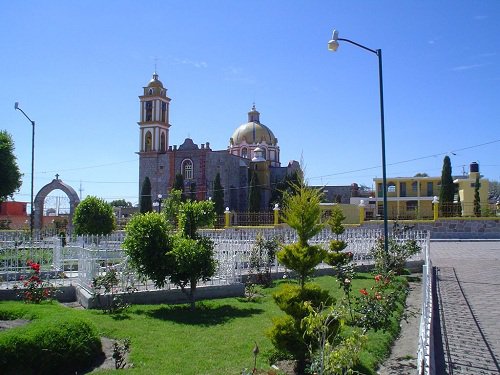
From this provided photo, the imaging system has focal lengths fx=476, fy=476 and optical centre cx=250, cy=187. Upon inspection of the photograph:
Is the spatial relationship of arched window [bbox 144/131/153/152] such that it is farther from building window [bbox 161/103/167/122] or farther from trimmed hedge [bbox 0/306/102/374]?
trimmed hedge [bbox 0/306/102/374]

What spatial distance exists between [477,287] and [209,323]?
7.27 m

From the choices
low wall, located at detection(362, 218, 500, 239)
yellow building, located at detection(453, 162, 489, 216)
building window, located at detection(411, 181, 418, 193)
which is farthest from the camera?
building window, located at detection(411, 181, 418, 193)

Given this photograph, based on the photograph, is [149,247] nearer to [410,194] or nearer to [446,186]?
[446,186]

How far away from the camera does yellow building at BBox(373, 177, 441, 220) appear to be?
159 ft

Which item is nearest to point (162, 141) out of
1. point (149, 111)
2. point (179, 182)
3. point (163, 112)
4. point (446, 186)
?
point (163, 112)

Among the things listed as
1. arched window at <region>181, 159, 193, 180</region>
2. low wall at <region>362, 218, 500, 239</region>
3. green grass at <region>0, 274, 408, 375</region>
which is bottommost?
green grass at <region>0, 274, 408, 375</region>

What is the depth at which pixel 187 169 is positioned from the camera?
179 ft

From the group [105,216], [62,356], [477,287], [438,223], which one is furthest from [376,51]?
[438,223]

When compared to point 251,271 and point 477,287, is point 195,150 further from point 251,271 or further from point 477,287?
point 477,287

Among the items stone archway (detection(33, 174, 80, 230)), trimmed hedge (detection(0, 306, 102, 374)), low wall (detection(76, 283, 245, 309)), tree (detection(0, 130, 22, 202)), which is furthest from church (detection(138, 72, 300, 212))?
trimmed hedge (detection(0, 306, 102, 374))

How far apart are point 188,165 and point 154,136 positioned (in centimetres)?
545

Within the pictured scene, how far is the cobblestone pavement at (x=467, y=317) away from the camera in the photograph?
21.9ft

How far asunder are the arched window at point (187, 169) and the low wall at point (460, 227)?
29448mm

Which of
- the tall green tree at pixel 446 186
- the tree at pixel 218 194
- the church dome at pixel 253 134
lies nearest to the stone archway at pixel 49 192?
the tree at pixel 218 194
